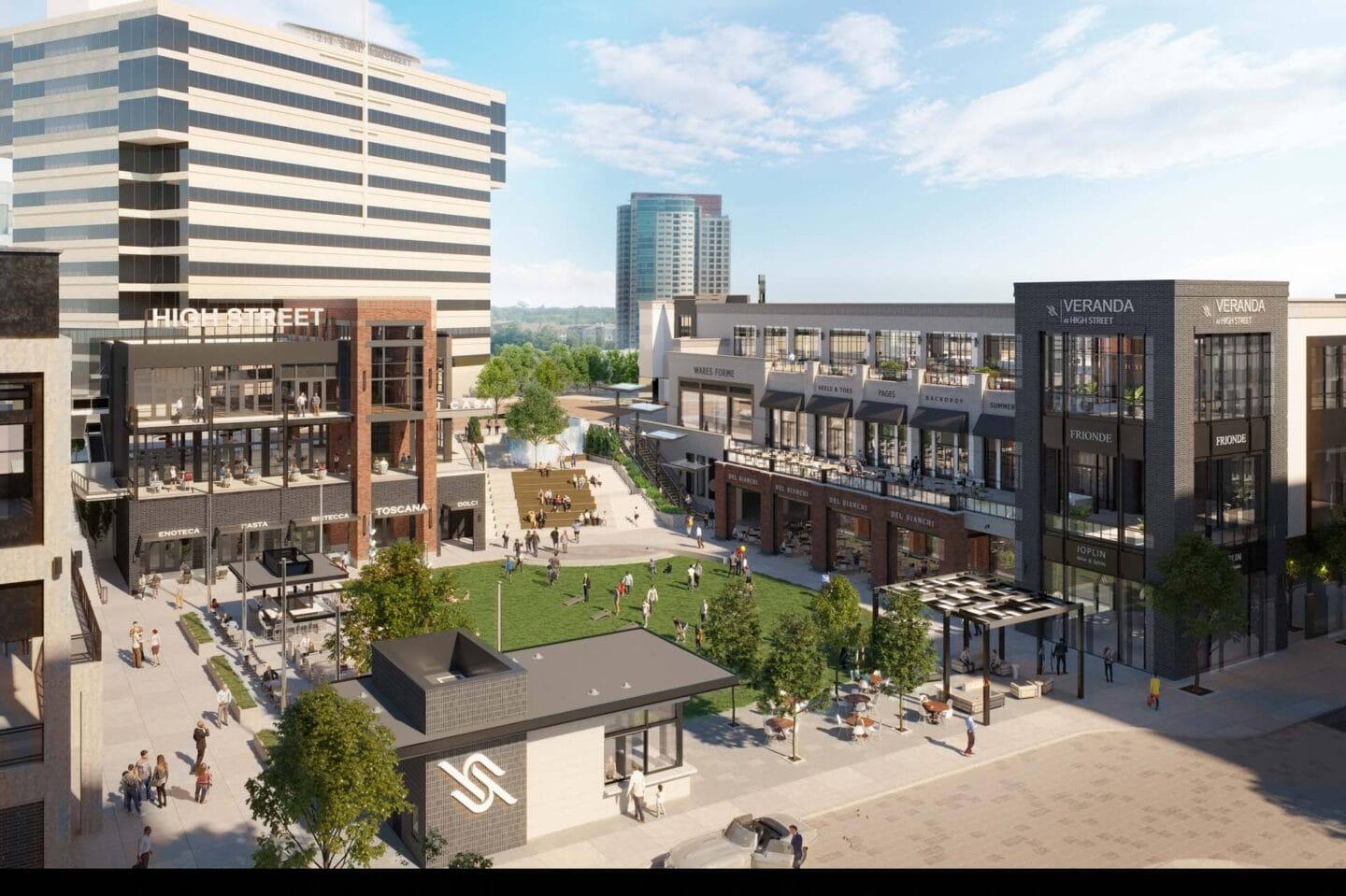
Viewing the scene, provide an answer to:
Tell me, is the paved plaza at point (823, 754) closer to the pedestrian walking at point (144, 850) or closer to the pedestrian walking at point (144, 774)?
the pedestrian walking at point (144, 850)

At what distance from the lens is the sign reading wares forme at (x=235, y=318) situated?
6494 cm

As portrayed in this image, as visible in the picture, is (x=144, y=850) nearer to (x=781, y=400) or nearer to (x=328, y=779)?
(x=328, y=779)

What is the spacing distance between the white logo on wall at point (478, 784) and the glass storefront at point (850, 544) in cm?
3612

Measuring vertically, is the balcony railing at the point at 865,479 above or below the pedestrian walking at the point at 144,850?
above

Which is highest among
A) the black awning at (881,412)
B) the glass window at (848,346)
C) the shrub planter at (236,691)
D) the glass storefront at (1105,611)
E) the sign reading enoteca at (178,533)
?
the glass window at (848,346)

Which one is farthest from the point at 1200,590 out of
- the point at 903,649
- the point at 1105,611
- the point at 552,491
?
the point at 552,491

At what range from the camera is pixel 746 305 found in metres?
100

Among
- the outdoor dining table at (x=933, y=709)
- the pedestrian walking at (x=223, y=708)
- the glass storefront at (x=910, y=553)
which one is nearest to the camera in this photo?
the pedestrian walking at (x=223, y=708)

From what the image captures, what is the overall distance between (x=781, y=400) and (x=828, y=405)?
4.40 meters

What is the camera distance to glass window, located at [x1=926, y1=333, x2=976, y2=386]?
7569 cm

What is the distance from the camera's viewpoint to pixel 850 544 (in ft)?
214

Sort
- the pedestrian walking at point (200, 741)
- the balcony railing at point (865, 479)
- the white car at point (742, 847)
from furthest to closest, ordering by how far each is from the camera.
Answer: the balcony railing at point (865, 479), the pedestrian walking at point (200, 741), the white car at point (742, 847)

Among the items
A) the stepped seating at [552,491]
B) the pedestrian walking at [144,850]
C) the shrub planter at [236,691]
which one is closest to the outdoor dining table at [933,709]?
the shrub planter at [236,691]

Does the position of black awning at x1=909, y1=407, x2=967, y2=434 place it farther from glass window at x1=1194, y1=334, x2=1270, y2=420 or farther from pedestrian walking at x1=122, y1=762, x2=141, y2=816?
pedestrian walking at x1=122, y1=762, x2=141, y2=816
